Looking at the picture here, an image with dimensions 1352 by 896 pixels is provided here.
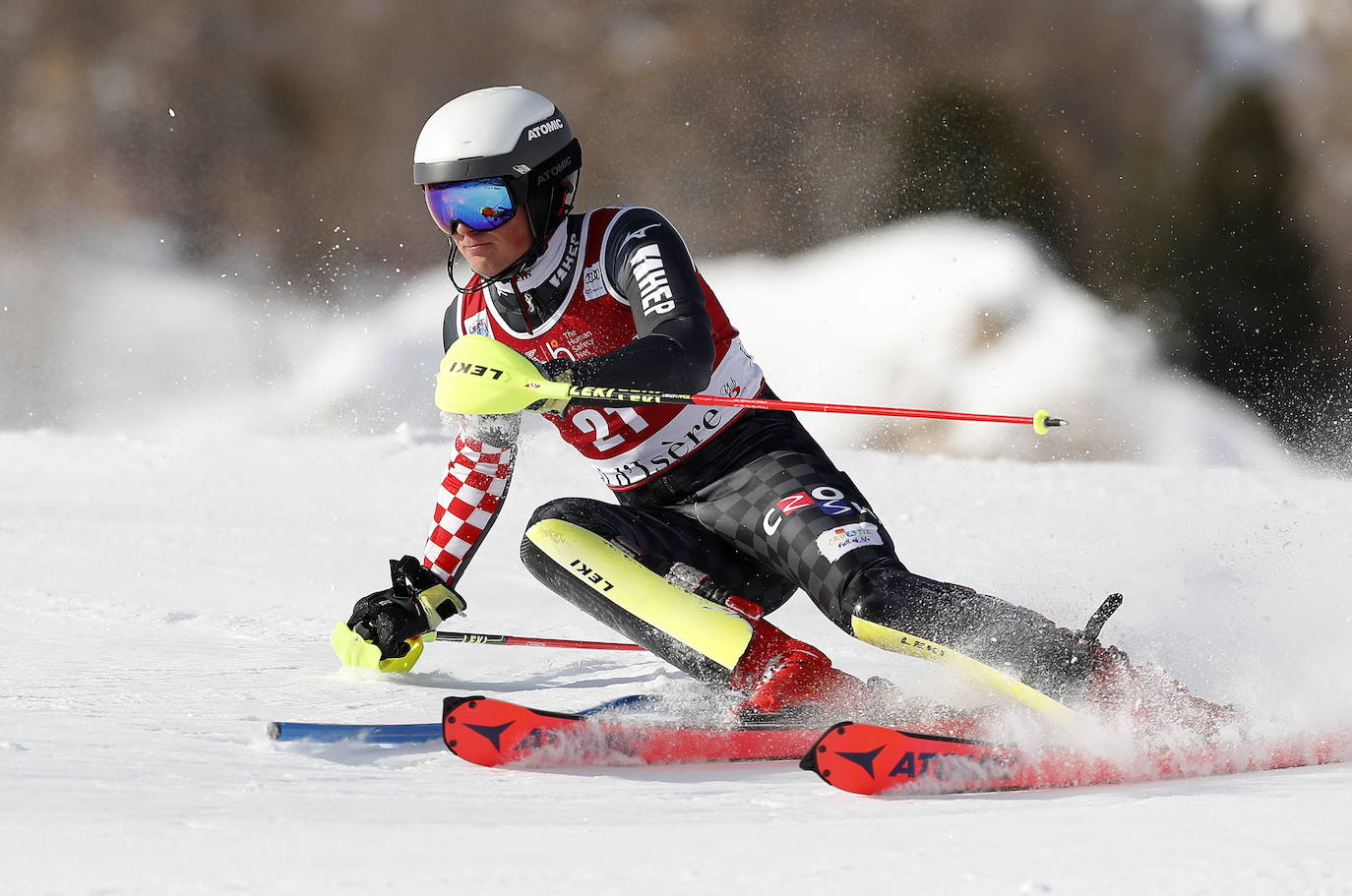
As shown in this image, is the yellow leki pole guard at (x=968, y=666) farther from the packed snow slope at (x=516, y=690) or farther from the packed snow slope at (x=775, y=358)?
the packed snow slope at (x=775, y=358)

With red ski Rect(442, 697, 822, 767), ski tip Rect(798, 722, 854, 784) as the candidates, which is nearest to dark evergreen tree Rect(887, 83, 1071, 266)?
red ski Rect(442, 697, 822, 767)

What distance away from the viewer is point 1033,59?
959cm

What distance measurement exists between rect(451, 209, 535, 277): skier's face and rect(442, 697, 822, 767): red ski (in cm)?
88

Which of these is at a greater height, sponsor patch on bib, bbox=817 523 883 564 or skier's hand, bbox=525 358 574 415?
skier's hand, bbox=525 358 574 415

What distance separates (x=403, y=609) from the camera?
2686 mm

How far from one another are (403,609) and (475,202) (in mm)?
829

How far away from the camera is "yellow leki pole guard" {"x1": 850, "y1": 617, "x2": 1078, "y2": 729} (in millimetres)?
1962

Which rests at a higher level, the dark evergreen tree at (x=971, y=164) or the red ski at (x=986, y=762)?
the dark evergreen tree at (x=971, y=164)

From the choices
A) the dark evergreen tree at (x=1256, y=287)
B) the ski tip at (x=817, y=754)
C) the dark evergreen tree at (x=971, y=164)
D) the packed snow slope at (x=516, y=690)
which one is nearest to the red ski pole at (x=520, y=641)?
the packed snow slope at (x=516, y=690)

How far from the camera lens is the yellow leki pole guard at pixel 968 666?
1962mm

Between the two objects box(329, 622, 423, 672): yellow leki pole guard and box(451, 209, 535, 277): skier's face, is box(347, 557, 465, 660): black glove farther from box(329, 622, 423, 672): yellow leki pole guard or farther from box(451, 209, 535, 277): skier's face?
box(451, 209, 535, 277): skier's face

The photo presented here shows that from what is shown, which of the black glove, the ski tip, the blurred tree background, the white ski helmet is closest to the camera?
the ski tip

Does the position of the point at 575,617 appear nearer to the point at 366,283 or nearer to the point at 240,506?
the point at 240,506

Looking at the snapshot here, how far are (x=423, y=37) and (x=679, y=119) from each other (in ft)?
6.63
